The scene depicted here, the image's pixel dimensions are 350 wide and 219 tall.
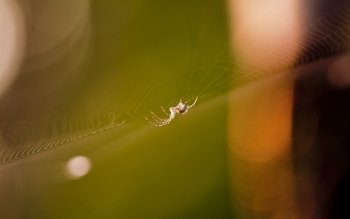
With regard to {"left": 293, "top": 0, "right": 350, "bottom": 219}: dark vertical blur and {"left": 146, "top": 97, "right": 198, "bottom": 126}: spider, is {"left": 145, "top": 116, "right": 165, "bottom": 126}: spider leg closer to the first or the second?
{"left": 146, "top": 97, "right": 198, "bottom": 126}: spider

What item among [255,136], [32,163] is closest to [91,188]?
[32,163]

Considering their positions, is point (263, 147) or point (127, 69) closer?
point (127, 69)

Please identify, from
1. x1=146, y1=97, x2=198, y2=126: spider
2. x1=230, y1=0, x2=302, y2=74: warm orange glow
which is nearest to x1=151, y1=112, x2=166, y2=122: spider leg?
x1=146, y1=97, x2=198, y2=126: spider

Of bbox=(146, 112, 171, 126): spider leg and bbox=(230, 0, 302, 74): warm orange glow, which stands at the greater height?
bbox=(146, 112, 171, 126): spider leg

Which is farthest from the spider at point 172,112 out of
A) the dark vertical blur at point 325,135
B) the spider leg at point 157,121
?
the dark vertical blur at point 325,135

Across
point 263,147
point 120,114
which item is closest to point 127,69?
point 120,114

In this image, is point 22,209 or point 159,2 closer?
point 159,2

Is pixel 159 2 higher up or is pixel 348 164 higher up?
pixel 159 2

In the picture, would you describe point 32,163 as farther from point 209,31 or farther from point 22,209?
point 209,31

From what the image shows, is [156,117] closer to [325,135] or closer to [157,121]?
[157,121]
